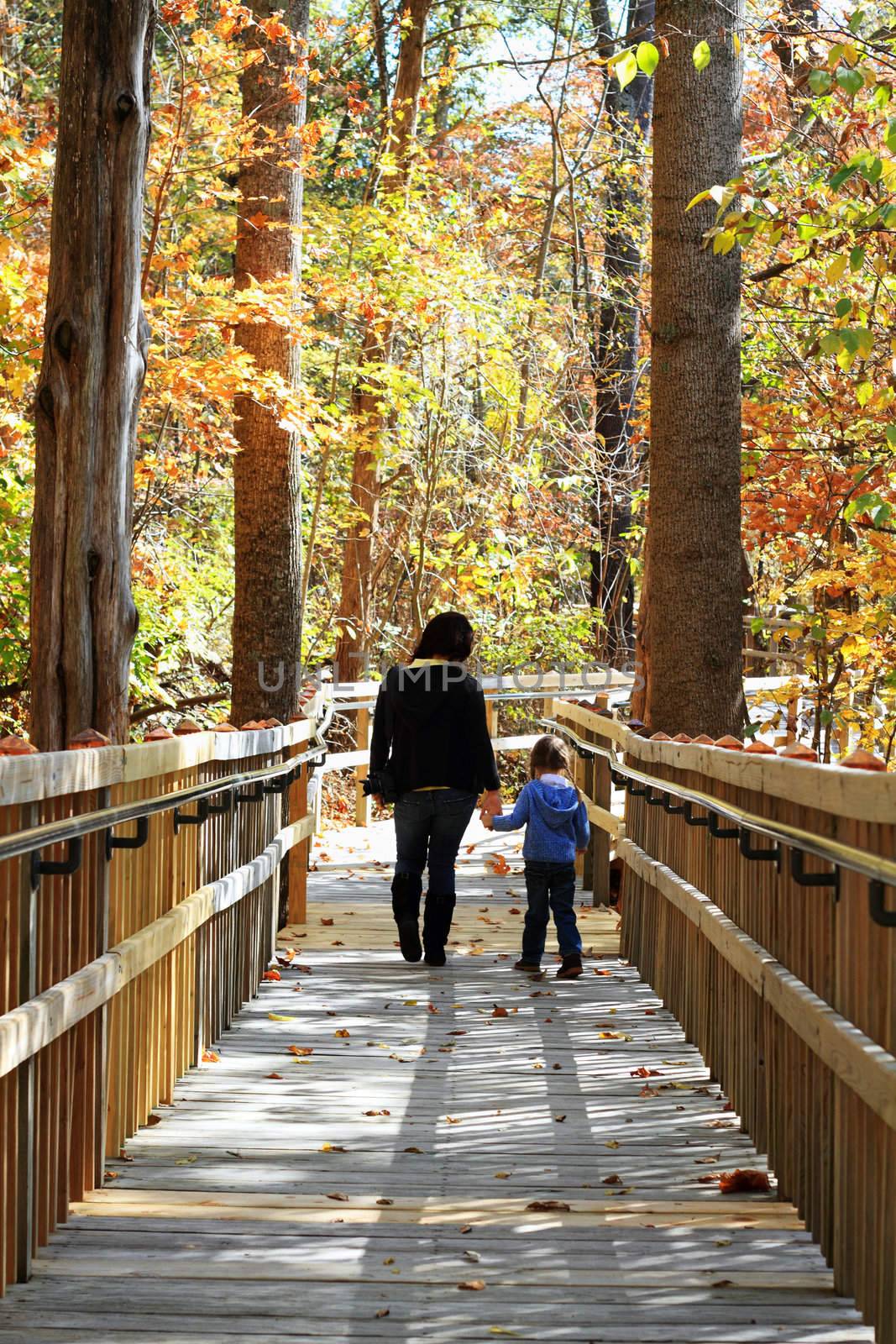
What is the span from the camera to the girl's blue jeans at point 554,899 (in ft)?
26.7

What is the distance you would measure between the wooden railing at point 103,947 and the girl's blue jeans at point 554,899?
172 cm

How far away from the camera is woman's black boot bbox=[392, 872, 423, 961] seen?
28.0 feet

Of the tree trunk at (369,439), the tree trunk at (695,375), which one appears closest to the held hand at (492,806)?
the tree trunk at (695,375)

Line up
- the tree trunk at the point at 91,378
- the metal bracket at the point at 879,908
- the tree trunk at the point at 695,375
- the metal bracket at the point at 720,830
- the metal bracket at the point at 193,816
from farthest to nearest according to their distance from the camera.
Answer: the tree trunk at the point at 695,375, the tree trunk at the point at 91,378, the metal bracket at the point at 193,816, the metal bracket at the point at 720,830, the metal bracket at the point at 879,908

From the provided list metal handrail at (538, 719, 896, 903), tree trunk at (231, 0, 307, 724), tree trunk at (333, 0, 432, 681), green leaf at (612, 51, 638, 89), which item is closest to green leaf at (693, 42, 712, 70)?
green leaf at (612, 51, 638, 89)

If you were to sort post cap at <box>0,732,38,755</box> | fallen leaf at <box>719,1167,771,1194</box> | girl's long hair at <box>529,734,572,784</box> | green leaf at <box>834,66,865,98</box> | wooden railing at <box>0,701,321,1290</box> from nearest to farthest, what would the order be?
wooden railing at <box>0,701,321,1290</box> → post cap at <box>0,732,38,755</box> → fallen leaf at <box>719,1167,771,1194</box> → green leaf at <box>834,66,865,98</box> → girl's long hair at <box>529,734,572,784</box>

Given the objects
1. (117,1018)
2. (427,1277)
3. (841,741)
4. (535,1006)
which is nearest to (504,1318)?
(427,1277)

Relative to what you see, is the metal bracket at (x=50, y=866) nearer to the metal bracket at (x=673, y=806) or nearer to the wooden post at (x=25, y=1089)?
the wooden post at (x=25, y=1089)

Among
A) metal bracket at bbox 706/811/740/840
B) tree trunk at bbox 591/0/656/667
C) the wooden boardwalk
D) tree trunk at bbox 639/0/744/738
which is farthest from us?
tree trunk at bbox 591/0/656/667

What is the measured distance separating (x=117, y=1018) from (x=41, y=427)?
2.86 m

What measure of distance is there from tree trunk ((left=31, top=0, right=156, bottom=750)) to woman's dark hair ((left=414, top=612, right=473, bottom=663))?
6.87ft

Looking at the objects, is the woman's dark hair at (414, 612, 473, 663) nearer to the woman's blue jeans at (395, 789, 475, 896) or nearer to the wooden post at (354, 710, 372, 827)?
the woman's blue jeans at (395, 789, 475, 896)

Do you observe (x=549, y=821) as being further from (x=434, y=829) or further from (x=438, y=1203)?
(x=438, y=1203)

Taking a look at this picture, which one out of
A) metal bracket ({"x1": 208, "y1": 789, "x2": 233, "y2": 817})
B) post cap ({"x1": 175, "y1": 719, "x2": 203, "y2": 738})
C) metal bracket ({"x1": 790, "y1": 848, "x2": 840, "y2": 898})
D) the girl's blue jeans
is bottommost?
the girl's blue jeans
